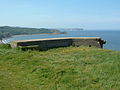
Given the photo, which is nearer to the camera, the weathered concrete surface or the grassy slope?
the grassy slope

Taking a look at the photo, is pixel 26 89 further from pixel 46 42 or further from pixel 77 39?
pixel 77 39

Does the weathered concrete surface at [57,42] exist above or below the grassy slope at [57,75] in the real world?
above

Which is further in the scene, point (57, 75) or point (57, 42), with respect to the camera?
point (57, 42)

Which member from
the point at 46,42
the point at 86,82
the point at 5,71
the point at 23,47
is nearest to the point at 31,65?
the point at 5,71

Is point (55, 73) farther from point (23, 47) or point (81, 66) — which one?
point (23, 47)

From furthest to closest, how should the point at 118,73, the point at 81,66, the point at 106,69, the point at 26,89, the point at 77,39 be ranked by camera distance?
the point at 77,39
the point at 81,66
the point at 106,69
the point at 118,73
the point at 26,89

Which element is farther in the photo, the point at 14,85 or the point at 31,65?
the point at 31,65

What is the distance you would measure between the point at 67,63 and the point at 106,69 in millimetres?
1424

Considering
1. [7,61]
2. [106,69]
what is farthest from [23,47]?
[106,69]

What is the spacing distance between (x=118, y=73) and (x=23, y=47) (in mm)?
5554

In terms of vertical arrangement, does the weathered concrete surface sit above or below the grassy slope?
above

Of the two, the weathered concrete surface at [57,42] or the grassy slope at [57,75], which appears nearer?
the grassy slope at [57,75]

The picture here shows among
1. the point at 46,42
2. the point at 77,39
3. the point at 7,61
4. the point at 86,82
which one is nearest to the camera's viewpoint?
the point at 86,82

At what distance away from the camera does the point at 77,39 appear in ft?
39.7
